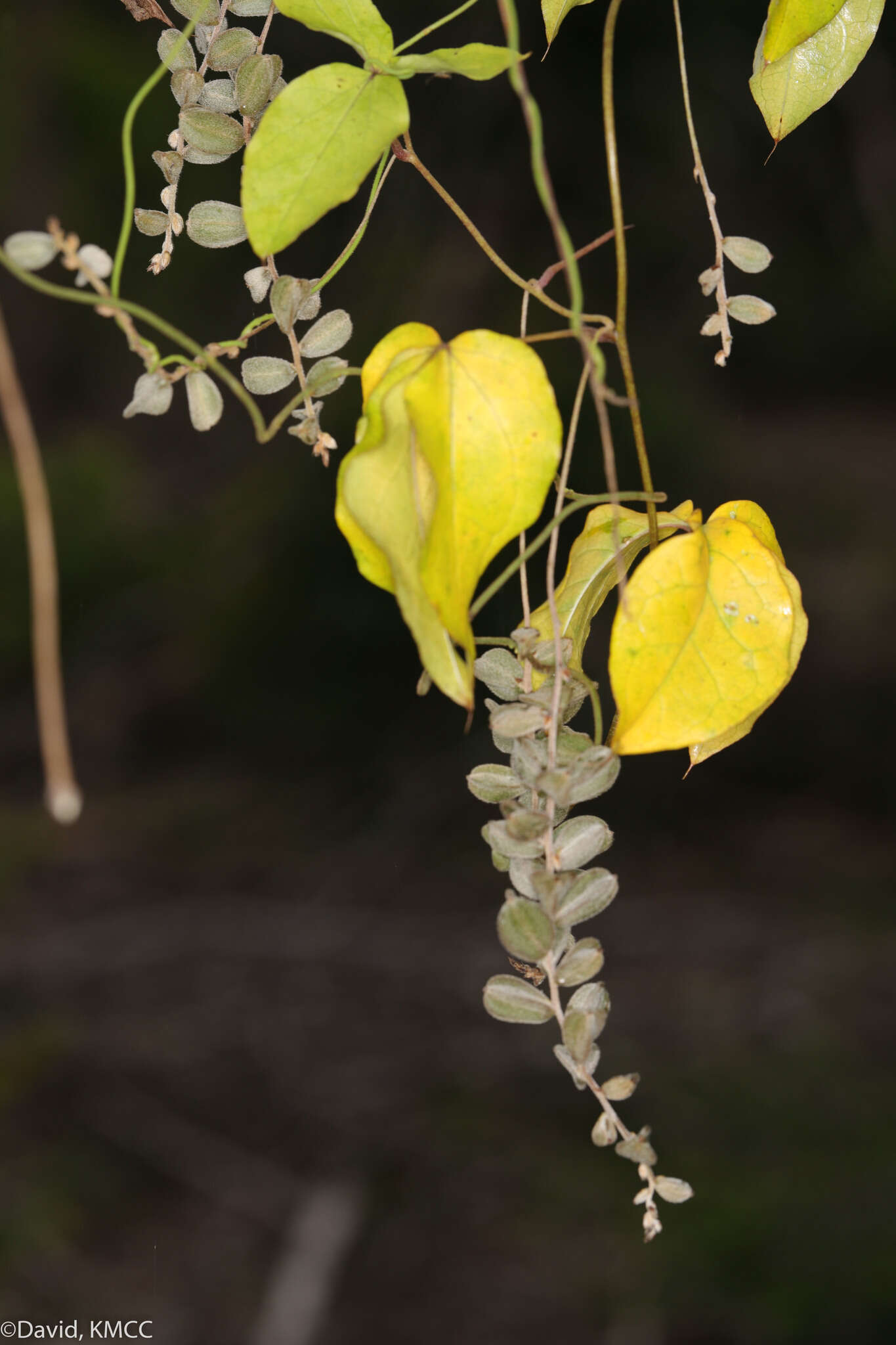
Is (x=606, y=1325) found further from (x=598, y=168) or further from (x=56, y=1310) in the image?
(x=598, y=168)

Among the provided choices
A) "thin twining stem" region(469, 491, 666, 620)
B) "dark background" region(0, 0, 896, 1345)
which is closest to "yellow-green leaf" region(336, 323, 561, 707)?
"thin twining stem" region(469, 491, 666, 620)

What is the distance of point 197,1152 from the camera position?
1.77 metres

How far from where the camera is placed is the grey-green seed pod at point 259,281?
336mm

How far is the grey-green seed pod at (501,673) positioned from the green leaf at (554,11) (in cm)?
18

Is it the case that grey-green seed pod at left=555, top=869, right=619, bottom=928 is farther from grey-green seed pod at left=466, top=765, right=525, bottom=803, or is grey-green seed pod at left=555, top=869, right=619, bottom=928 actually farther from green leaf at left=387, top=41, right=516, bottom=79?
green leaf at left=387, top=41, right=516, bottom=79

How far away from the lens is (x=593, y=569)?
0.34 m

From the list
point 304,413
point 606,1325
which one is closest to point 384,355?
point 304,413

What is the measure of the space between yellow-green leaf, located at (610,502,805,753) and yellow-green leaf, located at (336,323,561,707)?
0.04 meters

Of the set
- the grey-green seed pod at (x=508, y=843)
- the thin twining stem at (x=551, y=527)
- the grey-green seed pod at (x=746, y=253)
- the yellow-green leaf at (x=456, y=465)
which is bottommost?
the grey-green seed pod at (x=508, y=843)

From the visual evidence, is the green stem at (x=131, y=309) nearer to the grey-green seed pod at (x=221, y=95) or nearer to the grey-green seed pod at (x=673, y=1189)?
the grey-green seed pod at (x=221, y=95)

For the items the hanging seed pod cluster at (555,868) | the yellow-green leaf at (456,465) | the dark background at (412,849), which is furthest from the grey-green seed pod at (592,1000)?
the dark background at (412,849)

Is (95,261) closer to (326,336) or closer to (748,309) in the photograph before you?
(326,336)

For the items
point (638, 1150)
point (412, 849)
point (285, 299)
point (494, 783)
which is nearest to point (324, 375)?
point (285, 299)

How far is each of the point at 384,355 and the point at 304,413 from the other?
65mm
